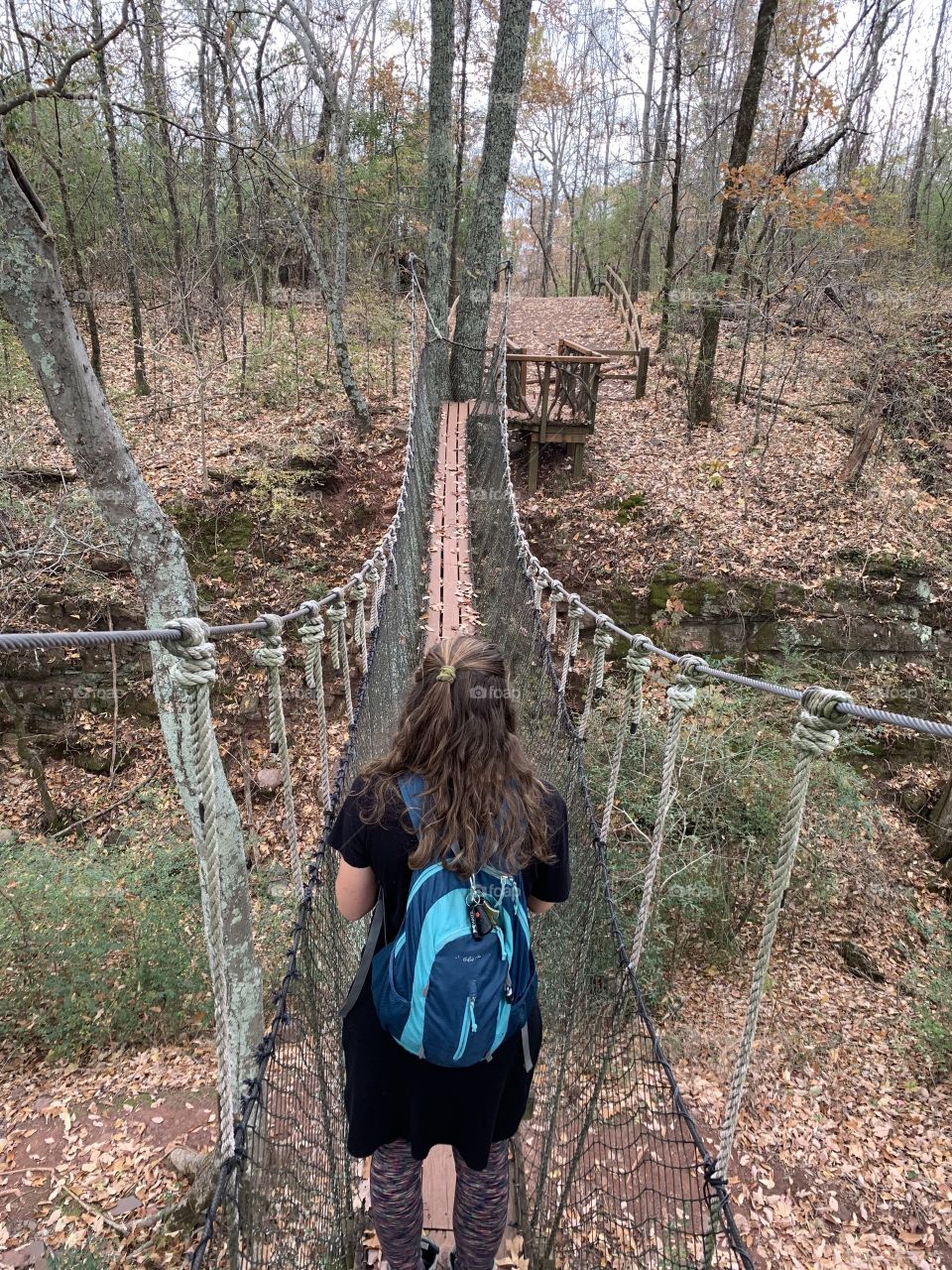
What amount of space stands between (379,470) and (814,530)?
385 centimetres

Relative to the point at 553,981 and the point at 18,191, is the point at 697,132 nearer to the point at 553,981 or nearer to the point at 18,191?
the point at 18,191

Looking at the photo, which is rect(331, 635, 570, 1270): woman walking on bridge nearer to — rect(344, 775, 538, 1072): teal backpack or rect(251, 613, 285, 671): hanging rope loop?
rect(344, 775, 538, 1072): teal backpack

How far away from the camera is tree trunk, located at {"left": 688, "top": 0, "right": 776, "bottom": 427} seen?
552 cm

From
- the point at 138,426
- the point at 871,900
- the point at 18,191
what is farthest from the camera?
the point at 138,426

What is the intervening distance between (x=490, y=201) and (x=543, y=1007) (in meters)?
6.43

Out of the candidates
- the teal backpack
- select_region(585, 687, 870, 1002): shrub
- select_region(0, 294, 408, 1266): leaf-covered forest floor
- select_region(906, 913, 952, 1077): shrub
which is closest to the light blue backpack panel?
the teal backpack

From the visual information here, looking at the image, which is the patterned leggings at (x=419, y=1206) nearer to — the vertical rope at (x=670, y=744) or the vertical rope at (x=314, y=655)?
the vertical rope at (x=670, y=744)

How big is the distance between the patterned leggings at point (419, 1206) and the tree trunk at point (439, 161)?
254 inches

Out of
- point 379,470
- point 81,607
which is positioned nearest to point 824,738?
point 81,607

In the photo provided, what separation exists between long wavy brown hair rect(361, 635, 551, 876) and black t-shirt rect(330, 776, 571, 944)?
0.04 feet

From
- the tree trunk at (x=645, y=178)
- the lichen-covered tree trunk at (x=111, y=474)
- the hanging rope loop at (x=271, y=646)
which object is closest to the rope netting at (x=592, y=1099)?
the hanging rope loop at (x=271, y=646)

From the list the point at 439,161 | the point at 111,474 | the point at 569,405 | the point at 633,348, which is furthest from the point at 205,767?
the point at 633,348

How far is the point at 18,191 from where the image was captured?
212cm

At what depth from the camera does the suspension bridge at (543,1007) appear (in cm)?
92
